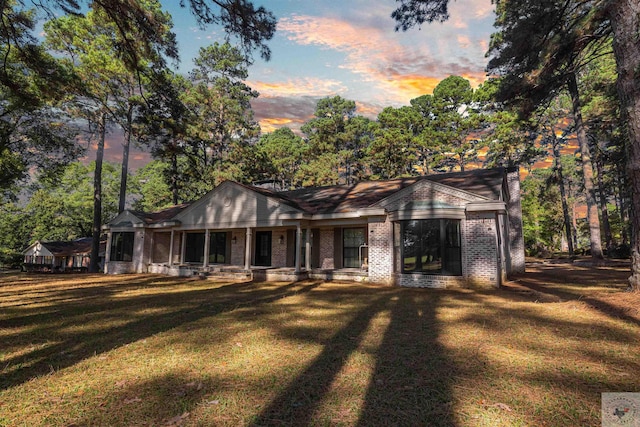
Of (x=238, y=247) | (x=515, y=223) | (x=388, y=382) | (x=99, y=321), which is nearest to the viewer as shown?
(x=388, y=382)

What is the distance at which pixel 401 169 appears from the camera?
37500 mm

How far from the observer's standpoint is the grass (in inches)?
122

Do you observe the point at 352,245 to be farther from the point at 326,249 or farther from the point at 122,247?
the point at 122,247

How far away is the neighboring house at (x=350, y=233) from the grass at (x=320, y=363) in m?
3.77

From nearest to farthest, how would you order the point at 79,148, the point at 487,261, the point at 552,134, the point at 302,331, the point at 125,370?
the point at 125,370 → the point at 302,331 → the point at 487,261 → the point at 79,148 → the point at 552,134

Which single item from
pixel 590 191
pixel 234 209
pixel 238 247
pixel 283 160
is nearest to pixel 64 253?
pixel 283 160

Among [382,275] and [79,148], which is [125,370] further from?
[79,148]

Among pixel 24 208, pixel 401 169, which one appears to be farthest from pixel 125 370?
pixel 24 208

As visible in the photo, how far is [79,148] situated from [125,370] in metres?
25.2

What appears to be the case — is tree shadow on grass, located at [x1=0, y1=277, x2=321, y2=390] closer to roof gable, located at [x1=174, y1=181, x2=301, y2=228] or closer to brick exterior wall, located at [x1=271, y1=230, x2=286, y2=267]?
roof gable, located at [x1=174, y1=181, x2=301, y2=228]

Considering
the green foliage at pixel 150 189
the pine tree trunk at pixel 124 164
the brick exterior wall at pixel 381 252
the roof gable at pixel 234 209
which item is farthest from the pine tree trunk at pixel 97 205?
the brick exterior wall at pixel 381 252

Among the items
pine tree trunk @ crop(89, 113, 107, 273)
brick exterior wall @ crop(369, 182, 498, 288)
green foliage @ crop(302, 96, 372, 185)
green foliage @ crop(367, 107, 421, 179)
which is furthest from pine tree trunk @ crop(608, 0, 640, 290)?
green foliage @ crop(302, 96, 372, 185)

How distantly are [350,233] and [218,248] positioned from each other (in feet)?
28.3

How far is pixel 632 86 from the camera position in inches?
312
